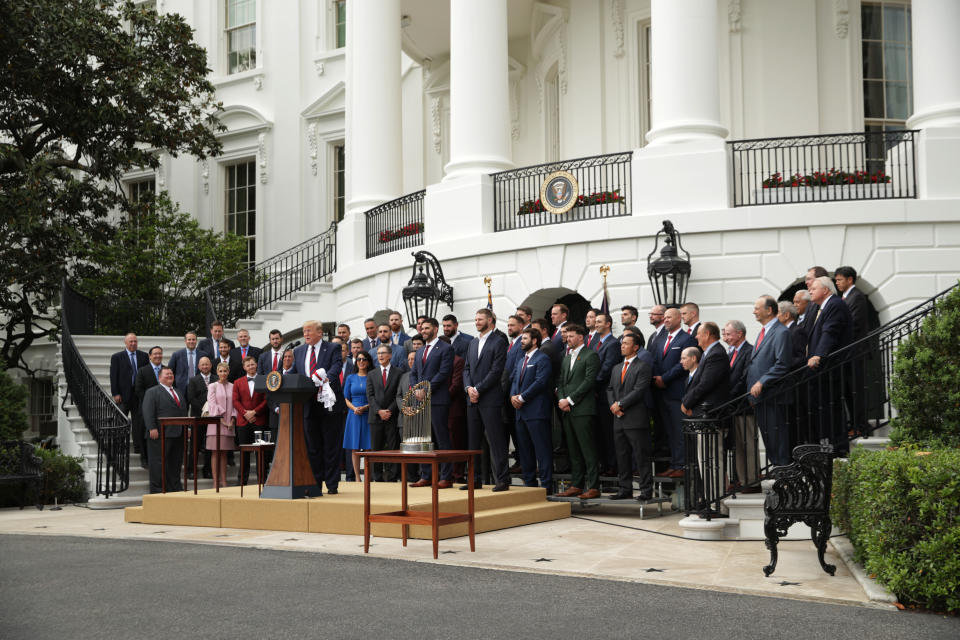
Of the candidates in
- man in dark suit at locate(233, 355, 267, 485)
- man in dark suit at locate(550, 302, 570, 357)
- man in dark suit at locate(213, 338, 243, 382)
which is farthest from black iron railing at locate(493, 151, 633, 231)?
man in dark suit at locate(233, 355, 267, 485)

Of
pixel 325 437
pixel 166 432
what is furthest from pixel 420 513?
pixel 166 432

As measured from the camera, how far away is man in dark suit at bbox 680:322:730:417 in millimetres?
11203

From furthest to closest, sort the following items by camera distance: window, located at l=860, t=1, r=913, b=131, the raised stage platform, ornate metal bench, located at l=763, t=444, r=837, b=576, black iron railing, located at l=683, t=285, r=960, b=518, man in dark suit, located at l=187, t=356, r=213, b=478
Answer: window, located at l=860, t=1, r=913, b=131
man in dark suit, located at l=187, t=356, r=213, b=478
the raised stage platform
black iron railing, located at l=683, t=285, r=960, b=518
ornate metal bench, located at l=763, t=444, r=837, b=576

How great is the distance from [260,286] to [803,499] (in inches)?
695

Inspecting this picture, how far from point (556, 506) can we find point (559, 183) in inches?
242

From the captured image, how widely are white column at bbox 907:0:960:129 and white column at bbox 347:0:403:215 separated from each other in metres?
9.27

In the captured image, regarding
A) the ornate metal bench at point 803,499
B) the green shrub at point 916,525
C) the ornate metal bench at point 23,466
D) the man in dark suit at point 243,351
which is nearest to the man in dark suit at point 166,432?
the man in dark suit at point 243,351

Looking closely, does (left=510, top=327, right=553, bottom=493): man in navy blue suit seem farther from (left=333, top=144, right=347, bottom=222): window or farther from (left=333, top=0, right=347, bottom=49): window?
(left=333, top=0, right=347, bottom=49): window

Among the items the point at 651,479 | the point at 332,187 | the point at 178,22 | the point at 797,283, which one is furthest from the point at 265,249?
the point at 651,479

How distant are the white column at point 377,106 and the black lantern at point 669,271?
6956 millimetres

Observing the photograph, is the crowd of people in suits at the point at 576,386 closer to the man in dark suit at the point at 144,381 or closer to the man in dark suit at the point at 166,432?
the man in dark suit at the point at 166,432

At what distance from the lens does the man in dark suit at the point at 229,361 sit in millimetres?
16500

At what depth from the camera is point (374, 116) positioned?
20609mm

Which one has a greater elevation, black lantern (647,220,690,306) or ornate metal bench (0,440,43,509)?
black lantern (647,220,690,306)
